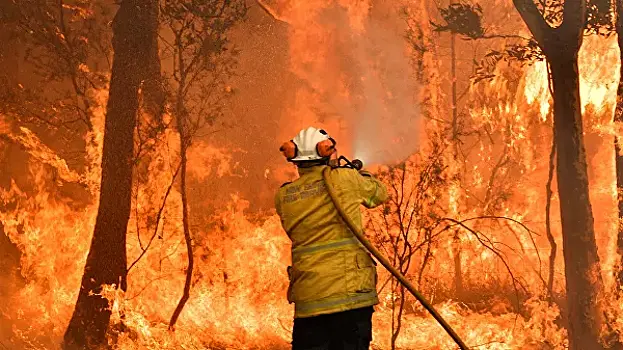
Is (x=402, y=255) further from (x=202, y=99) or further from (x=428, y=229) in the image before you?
(x=202, y=99)

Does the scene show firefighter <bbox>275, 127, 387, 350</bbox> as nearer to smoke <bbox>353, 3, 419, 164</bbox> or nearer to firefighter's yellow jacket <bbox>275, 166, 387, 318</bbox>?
firefighter's yellow jacket <bbox>275, 166, 387, 318</bbox>

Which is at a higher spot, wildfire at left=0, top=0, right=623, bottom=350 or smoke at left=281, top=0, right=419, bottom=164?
smoke at left=281, top=0, right=419, bottom=164

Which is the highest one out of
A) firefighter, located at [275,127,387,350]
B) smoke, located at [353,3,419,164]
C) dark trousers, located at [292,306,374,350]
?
smoke, located at [353,3,419,164]

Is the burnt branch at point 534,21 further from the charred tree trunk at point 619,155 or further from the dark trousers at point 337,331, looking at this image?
the dark trousers at point 337,331

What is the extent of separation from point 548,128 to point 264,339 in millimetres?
2201

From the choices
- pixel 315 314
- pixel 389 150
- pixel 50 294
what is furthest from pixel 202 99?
pixel 315 314

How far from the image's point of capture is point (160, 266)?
13.7 feet

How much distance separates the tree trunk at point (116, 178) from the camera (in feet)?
13.6

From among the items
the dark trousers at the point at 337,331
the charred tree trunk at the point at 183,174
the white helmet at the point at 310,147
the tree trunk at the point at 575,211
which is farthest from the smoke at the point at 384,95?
the dark trousers at the point at 337,331

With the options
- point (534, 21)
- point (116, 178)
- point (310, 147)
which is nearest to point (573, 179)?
point (534, 21)

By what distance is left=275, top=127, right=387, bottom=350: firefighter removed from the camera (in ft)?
8.61

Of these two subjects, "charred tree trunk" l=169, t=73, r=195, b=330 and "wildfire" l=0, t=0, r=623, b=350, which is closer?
"wildfire" l=0, t=0, r=623, b=350

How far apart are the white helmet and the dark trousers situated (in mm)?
661

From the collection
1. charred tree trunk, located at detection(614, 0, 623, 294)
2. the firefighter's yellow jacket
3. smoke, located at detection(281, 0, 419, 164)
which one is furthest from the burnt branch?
the firefighter's yellow jacket
